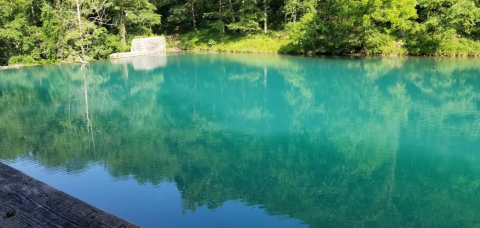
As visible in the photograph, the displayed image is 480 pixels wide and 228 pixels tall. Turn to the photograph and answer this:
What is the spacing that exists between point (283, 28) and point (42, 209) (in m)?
32.5

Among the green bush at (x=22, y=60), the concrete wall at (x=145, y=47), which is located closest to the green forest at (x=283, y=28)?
the green bush at (x=22, y=60)

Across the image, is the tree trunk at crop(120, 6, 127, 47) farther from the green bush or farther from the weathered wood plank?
the weathered wood plank

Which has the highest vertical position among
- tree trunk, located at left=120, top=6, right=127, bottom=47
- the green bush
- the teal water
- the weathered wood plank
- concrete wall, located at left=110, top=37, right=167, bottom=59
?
tree trunk, located at left=120, top=6, right=127, bottom=47

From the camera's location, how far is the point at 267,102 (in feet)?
45.2

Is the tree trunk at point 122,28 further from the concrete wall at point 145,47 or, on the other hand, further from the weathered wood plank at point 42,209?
the weathered wood plank at point 42,209

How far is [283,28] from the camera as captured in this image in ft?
107

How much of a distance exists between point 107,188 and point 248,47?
87.1 feet

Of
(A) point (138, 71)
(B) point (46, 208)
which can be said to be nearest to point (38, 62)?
(A) point (138, 71)

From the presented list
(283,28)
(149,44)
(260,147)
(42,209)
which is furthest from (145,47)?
(42,209)

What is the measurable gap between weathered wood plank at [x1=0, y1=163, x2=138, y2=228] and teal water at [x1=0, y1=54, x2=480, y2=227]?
12.6 feet

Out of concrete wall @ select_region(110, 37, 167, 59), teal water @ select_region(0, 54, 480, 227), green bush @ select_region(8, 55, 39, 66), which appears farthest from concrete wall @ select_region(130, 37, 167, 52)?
teal water @ select_region(0, 54, 480, 227)

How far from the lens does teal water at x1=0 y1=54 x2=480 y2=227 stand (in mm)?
5871

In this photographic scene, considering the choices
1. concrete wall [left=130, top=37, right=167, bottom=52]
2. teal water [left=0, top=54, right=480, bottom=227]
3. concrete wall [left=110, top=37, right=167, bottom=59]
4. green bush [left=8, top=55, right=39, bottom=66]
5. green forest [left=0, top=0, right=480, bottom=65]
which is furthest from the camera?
concrete wall [left=130, top=37, right=167, bottom=52]

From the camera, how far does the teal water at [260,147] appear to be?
19.3ft
